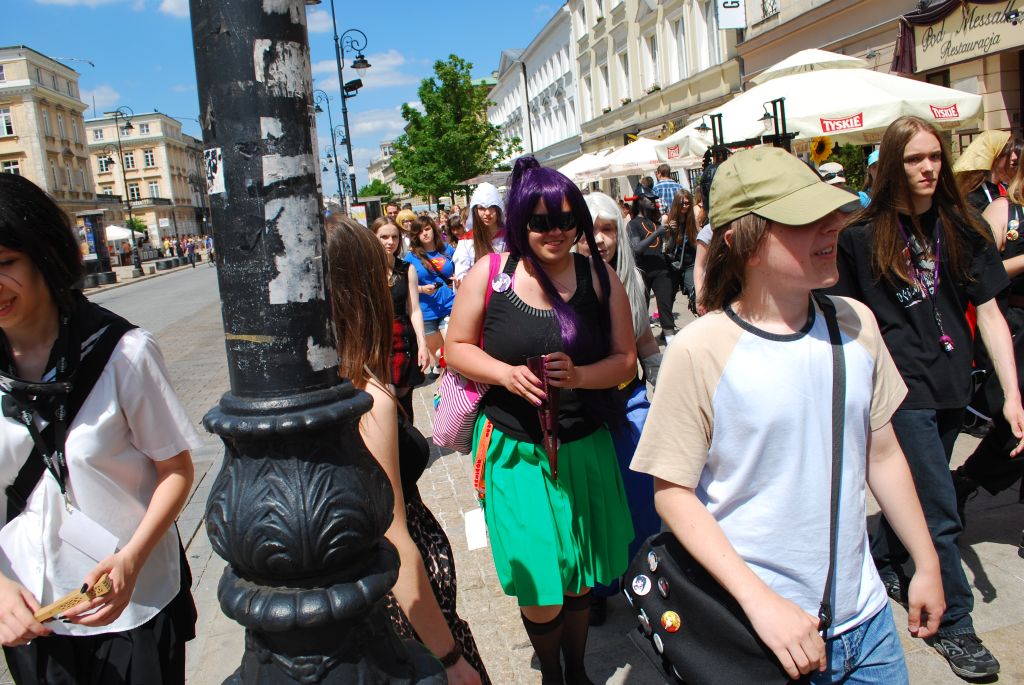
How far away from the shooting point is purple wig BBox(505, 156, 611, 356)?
299 cm

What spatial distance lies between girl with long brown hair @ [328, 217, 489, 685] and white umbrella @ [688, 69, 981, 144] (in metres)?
6.66

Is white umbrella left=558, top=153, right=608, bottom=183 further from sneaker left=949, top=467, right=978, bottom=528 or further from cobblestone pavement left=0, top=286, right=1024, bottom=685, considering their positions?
sneaker left=949, top=467, right=978, bottom=528

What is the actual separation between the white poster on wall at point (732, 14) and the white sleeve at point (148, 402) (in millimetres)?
21269

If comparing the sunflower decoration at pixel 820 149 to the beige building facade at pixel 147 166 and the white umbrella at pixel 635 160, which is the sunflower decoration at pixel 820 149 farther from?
the beige building facade at pixel 147 166

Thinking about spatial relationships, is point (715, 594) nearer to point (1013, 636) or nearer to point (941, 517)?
point (941, 517)

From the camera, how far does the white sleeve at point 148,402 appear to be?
6.77ft

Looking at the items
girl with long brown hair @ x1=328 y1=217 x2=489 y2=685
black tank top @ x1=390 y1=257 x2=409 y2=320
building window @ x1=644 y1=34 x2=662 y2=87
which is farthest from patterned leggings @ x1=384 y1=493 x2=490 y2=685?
building window @ x1=644 y1=34 x2=662 y2=87

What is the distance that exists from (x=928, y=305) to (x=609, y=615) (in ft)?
6.56

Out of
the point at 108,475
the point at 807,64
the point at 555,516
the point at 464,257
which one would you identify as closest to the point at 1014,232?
the point at 555,516

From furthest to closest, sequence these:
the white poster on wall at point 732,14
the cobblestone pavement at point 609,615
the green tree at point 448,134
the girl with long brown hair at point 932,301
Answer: the green tree at point 448,134 < the white poster on wall at point 732,14 < the cobblestone pavement at point 609,615 < the girl with long brown hair at point 932,301

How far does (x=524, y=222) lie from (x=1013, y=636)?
260 centimetres

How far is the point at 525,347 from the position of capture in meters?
2.99

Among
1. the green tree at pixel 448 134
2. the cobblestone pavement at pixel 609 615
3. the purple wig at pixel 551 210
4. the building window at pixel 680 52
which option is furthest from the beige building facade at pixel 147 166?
the purple wig at pixel 551 210

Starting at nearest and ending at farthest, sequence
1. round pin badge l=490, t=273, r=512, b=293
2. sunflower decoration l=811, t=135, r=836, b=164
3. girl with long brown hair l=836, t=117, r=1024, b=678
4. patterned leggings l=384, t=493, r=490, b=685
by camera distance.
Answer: patterned leggings l=384, t=493, r=490, b=685
round pin badge l=490, t=273, r=512, b=293
girl with long brown hair l=836, t=117, r=1024, b=678
sunflower decoration l=811, t=135, r=836, b=164
